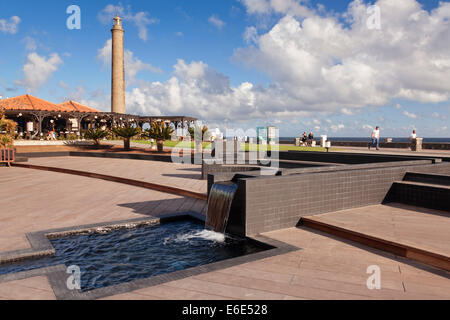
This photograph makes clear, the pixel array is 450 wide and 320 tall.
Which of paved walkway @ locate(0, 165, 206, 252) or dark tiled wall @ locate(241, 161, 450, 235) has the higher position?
dark tiled wall @ locate(241, 161, 450, 235)

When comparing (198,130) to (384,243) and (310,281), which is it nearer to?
(384,243)

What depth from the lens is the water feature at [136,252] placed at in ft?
13.7

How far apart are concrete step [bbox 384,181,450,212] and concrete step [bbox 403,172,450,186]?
19 centimetres

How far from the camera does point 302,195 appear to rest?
18.7 ft

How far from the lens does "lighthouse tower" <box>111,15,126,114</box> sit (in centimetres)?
4909

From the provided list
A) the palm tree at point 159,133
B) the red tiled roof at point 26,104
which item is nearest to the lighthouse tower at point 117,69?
the red tiled roof at point 26,104

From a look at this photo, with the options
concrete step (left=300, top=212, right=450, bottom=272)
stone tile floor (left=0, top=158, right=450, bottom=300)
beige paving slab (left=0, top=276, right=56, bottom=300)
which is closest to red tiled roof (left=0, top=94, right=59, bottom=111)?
stone tile floor (left=0, top=158, right=450, bottom=300)

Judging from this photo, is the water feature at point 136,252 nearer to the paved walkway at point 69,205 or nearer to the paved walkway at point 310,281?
the paved walkway at point 69,205

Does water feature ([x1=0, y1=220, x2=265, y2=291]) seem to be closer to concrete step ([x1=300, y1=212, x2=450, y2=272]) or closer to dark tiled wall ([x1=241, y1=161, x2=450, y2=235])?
dark tiled wall ([x1=241, y1=161, x2=450, y2=235])

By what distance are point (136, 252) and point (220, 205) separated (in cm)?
172

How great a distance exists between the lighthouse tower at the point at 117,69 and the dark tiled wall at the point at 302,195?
48972 millimetres
